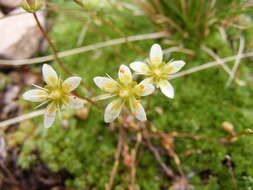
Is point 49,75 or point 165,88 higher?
point 49,75

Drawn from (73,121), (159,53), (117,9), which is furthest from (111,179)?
(117,9)

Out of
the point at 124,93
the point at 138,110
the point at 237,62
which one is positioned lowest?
the point at 138,110

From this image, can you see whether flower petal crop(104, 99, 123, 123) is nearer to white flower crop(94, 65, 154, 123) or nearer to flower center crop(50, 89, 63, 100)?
white flower crop(94, 65, 154, 123)

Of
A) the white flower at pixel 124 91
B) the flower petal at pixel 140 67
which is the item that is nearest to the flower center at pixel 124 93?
the white flower at pixel 124 91

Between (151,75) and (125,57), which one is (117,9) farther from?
(151,75)

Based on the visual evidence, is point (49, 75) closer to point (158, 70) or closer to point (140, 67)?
point (140, 67)

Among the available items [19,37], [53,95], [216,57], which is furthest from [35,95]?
[216,57]
